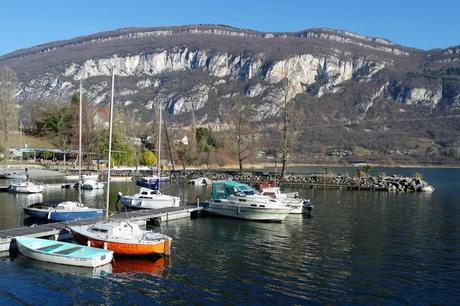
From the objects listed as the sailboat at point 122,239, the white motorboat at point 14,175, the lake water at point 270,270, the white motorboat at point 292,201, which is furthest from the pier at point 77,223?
the white motorboat at point 14,175

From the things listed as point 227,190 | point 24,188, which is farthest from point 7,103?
point 227,190

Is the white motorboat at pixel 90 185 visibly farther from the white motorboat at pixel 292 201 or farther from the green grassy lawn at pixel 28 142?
the green grassy lawn at pixel 28 142

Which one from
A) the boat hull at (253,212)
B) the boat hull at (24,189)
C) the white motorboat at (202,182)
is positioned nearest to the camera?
the boat hull at (253,212)

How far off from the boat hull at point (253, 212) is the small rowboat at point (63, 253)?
61.5ft

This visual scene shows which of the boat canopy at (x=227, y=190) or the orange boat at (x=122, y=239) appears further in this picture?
the boat canopy at (x=227, y=190)

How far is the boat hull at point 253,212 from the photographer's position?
44188 millimetres

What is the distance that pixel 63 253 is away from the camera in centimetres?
2752

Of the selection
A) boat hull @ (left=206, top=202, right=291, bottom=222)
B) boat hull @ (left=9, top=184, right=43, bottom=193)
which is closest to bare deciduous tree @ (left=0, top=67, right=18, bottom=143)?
boat hull @ (left=9, top=184, right=43, bottom=193)

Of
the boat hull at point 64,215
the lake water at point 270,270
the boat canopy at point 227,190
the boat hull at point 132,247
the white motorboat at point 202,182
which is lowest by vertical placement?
the lake water at point 270,270

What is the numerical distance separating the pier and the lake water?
134 cm

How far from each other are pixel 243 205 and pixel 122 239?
17257 mm

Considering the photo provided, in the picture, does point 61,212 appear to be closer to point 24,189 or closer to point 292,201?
point 292,201

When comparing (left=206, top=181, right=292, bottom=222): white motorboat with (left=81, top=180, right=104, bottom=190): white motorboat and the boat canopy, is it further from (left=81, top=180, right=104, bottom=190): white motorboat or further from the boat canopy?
(left=81, top=180, right=104, bottom=190): white motorboat

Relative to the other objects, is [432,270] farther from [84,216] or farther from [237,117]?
[237,117]
